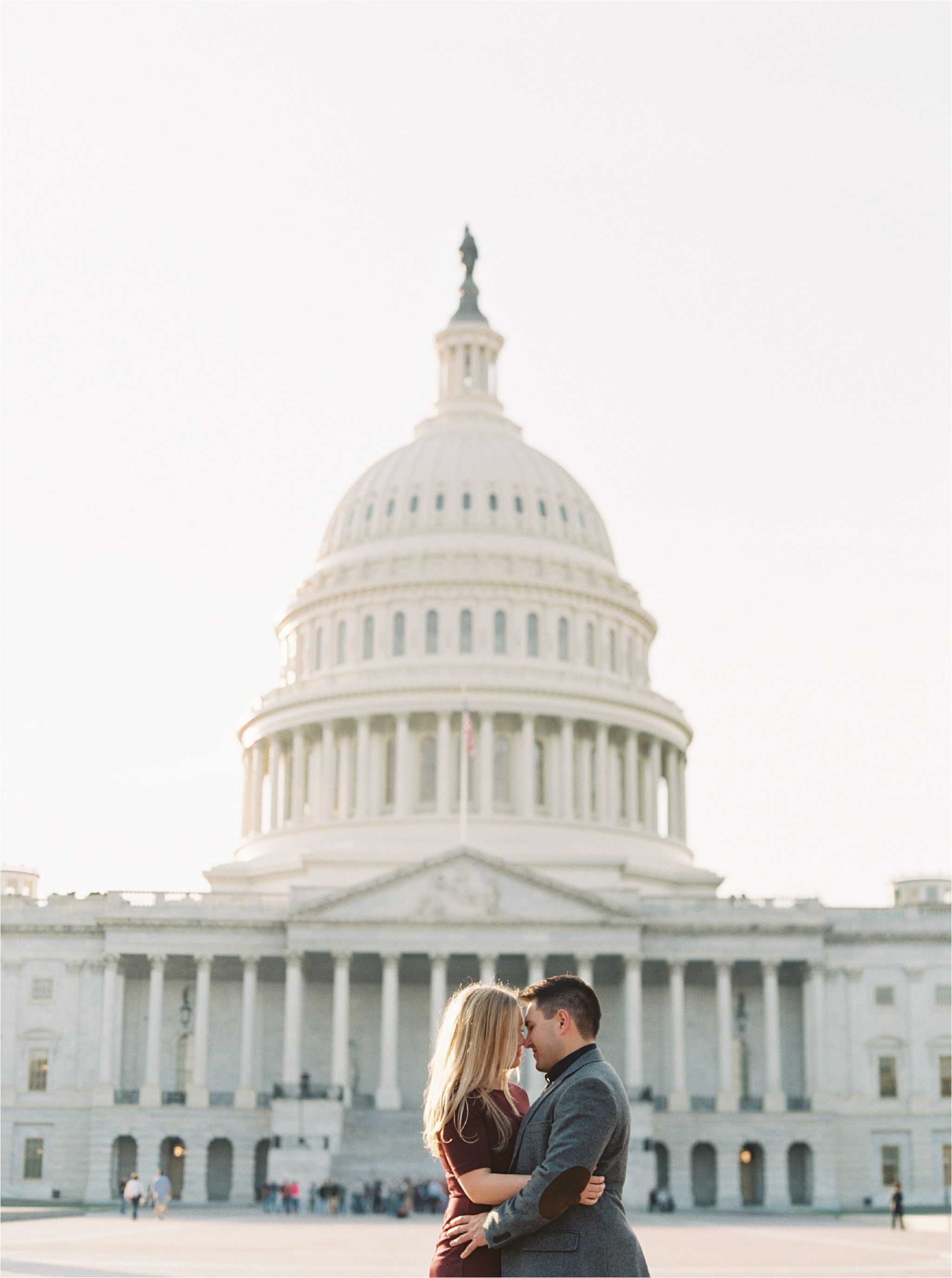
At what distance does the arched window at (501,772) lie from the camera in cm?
11025

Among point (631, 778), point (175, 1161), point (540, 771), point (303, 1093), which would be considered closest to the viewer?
point (303, 1093)

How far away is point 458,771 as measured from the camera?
110 m

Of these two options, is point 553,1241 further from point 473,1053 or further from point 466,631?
point 466,631

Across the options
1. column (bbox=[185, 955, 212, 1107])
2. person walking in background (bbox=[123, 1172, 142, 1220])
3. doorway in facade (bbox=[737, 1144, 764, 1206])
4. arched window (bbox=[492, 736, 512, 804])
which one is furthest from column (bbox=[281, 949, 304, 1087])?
person walking in background (bbox=[123, 1172, 142, 1220])

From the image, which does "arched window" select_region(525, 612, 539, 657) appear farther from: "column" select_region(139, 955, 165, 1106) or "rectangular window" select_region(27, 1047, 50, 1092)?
"rectangular window" select_region(27, 1047, 50, 1092)

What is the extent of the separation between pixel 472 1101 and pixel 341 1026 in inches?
3258

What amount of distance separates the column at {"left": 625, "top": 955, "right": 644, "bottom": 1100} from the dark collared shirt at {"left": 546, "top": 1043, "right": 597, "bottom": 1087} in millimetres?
82142

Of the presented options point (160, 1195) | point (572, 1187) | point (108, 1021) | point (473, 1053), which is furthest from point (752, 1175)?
point (572, 1187)

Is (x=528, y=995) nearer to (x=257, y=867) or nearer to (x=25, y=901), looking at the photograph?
(x=25, y=901)

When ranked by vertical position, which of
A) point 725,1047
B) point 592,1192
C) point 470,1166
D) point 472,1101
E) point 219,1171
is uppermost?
point 725,1047

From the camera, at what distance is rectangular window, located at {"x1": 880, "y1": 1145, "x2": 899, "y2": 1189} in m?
92.9

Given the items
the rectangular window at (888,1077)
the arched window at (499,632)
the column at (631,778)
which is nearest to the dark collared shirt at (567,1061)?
the rectangular window at (888,1077)

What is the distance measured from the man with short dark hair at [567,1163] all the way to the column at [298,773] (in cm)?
10284

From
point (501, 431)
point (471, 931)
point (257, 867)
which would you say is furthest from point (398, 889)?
point (501, 431)
